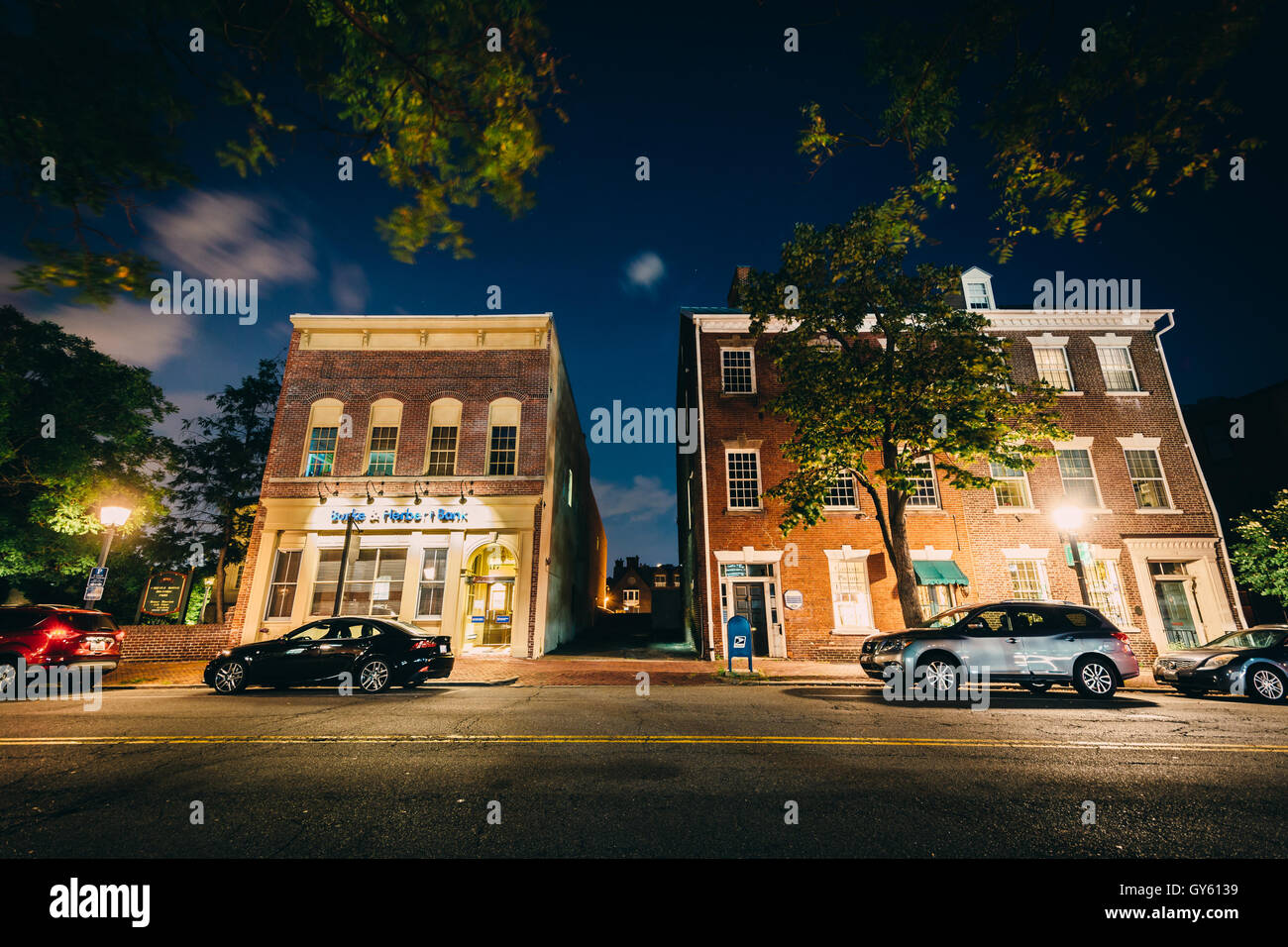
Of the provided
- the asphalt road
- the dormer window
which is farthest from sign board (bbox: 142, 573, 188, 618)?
the dormer window

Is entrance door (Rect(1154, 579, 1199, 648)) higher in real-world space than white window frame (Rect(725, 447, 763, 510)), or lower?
lower

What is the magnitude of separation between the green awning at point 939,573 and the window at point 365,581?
16773mm

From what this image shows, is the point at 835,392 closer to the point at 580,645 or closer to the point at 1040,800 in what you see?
the point at 1040,800

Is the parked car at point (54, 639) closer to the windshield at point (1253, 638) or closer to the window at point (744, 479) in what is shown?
the window at point (744, 479)

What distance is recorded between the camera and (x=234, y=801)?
12.1 ft

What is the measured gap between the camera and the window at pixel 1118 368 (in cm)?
1805

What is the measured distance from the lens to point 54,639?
9.58 metres

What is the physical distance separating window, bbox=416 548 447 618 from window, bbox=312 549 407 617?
0.68m

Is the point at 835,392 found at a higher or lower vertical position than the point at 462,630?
higher

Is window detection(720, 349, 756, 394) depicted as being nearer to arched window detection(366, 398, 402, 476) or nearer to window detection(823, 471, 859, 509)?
window detection(823, 471, 859, 509)

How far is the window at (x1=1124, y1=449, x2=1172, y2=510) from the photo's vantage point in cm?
1691

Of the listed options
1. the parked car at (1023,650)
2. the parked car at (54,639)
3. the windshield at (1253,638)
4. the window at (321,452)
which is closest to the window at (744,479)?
the parked car at (1023,650)
